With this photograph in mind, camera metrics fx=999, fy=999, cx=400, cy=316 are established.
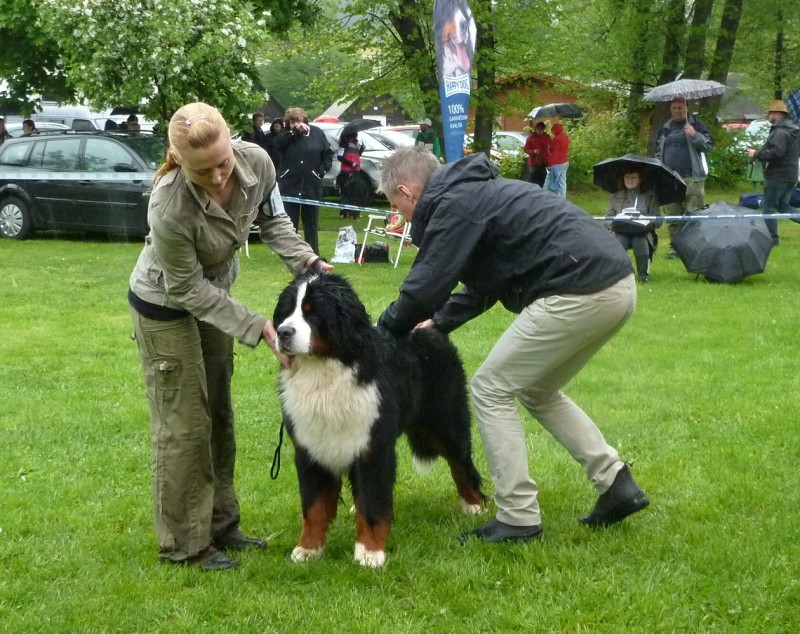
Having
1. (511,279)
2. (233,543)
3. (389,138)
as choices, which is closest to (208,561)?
(233,543)

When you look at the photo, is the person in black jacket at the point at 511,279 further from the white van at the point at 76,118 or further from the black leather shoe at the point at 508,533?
the white van at the point at 76,118

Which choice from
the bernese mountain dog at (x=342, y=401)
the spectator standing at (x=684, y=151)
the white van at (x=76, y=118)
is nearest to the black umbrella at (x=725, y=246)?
the spectator standing at (x=684, y=151)

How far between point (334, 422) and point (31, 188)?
13.7 m

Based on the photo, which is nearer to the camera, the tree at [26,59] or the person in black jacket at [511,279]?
the person in black jacket at [511,279]

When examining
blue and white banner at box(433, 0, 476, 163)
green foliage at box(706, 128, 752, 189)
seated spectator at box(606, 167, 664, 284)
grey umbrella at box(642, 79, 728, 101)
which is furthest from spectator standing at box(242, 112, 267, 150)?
green foliage at box(706, 128, 752, 189)

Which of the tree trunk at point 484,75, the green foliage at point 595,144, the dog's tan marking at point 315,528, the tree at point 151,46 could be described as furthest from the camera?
the green foliage at point 595,144

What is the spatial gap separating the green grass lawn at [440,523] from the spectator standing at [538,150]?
12772 millimetres

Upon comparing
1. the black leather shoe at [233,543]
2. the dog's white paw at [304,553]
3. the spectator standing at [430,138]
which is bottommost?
the spectator standing at [430,138]

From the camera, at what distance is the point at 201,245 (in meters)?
4.00

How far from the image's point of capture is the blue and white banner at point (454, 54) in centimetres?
1360

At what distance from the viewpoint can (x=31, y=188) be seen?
16.4 meters

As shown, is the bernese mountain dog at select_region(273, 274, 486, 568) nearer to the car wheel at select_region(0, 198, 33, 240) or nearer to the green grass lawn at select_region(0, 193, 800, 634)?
the green grass lawn at select_region(0, 193, 800, 634)

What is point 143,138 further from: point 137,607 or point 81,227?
point 137,607

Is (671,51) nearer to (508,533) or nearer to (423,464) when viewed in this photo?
(423,464)
